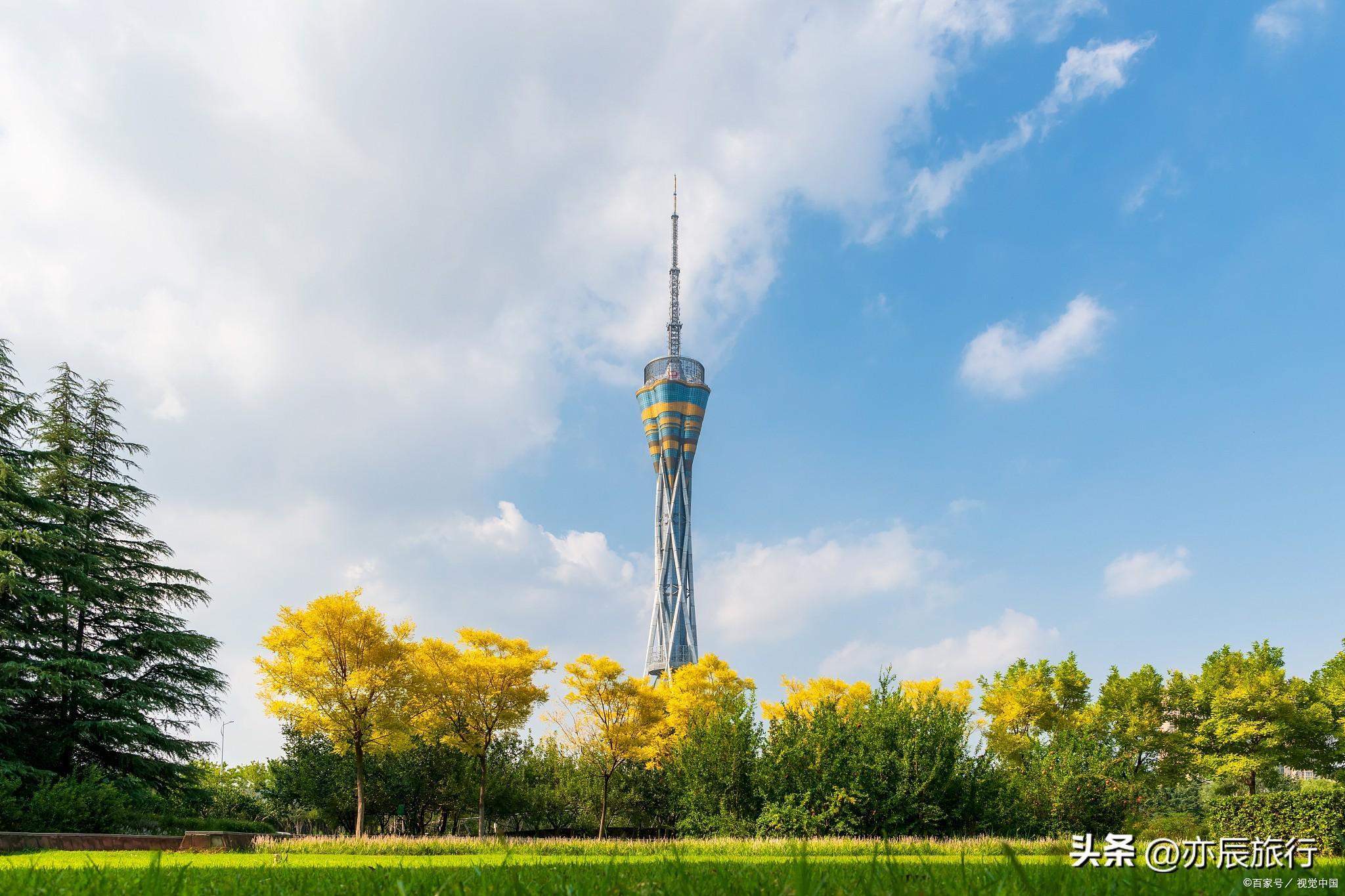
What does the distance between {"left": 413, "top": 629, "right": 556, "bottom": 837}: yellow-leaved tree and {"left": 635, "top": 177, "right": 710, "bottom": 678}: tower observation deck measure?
50396 mm

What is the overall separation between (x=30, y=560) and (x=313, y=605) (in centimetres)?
855

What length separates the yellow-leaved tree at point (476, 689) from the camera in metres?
28.5

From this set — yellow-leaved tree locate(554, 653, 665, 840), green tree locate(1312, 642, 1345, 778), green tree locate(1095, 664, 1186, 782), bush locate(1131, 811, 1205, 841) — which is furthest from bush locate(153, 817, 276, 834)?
green tree locate(1312, 642, 1345, 778)

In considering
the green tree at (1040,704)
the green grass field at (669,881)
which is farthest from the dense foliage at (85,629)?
the green tree at (1040,704)

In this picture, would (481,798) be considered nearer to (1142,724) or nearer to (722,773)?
(722,773)

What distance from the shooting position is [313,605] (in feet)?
84.6

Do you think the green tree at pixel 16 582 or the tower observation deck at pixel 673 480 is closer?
the green tree at pixel 16 582

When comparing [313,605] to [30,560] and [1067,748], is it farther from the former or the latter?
[1067,748]

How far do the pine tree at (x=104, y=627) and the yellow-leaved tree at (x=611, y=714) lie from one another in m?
13.8

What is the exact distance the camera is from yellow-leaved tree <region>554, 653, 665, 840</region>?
1192 inches

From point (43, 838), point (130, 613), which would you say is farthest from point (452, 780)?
point (43, 838)

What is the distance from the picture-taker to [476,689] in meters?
28.7

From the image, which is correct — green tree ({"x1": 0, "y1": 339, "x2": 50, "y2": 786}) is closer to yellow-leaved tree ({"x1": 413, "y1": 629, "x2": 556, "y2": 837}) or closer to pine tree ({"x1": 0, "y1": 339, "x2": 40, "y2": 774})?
pine tree ({"x1": 0, "y1": 339, "x2": 40, "y2": 774})

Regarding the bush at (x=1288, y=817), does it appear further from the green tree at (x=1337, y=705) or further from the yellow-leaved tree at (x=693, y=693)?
the green tree at (x=1337, y=705)
